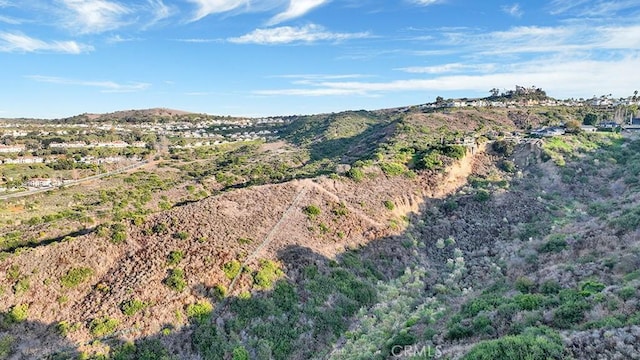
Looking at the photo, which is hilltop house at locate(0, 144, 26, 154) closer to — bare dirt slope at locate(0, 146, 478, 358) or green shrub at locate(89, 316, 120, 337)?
bare dirt slope at locate(0, 146, 478, 358)

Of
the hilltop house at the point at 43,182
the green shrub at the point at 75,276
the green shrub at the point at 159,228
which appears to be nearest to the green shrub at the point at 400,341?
the green shrub at the point at 159,228

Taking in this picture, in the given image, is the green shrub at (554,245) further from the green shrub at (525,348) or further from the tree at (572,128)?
the tree at (572,128)

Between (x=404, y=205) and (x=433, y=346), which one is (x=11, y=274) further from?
(x=404, y=205)

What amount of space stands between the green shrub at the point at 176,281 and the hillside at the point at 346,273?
6 centimetres

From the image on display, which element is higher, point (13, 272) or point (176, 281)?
point (13, 272)

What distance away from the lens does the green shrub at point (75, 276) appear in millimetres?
22672

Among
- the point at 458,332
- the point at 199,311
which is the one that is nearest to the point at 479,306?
the point at 458,332

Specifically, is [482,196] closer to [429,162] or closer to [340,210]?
[429,162]

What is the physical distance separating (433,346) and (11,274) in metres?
21.7

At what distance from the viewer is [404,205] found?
40.4 metres

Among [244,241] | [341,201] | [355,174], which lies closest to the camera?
[244,241]

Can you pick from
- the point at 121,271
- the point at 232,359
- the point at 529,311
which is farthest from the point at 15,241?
the point at 529,311

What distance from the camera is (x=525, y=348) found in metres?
13.0

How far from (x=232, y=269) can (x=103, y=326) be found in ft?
24.2
